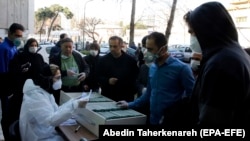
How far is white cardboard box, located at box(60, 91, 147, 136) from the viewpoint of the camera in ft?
7.61

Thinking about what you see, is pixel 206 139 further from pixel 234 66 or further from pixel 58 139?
pixel 58 139

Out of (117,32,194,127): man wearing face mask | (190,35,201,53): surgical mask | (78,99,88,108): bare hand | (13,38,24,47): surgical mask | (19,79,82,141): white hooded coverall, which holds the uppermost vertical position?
(190,35,201,53): surgical mask

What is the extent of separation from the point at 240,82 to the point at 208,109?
200mm

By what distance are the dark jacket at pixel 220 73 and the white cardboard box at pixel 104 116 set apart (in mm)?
813

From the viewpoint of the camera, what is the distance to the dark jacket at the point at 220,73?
144cm

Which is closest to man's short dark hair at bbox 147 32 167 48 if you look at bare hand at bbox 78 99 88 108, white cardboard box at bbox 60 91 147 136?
white cardboard box at bbox 60 91 147 136

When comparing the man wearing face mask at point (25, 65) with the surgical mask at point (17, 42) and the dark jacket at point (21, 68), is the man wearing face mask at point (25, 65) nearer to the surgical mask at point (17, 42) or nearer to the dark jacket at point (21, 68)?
the dark jacket at point (21, 68)

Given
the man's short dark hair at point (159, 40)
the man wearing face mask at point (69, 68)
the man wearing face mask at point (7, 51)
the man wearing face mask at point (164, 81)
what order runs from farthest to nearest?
the man wearing face mask at point (7, 51) → the man wearing face mask at point (69, 68) → the man's short dark hair at point (159, 40) → the man wearing face mask at point (164, 81)

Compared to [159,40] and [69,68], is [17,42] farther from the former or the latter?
[159,40]

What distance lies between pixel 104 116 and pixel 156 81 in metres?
0.77

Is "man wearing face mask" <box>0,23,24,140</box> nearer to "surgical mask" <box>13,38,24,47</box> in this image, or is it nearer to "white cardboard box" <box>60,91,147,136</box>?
"surgical mask" <box>13,38,24,47</box>

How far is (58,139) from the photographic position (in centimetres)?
279

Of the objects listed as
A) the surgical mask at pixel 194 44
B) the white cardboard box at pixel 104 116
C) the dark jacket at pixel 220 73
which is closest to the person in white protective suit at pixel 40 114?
the white cardboard box at pixel 104 116

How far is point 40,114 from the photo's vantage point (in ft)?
8.91
